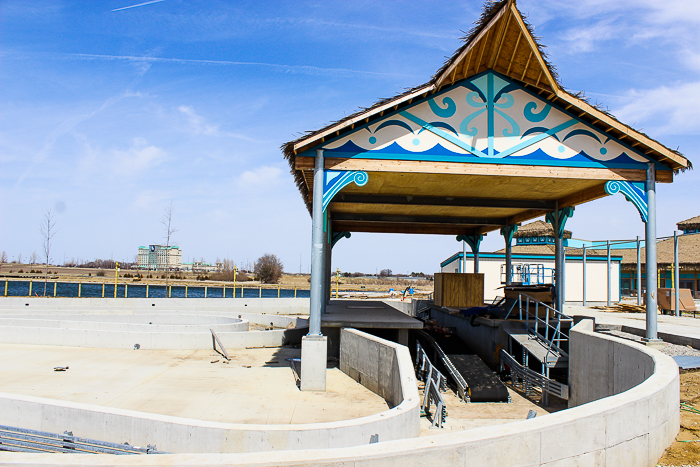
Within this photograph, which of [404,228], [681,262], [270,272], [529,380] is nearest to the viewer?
[529,380]

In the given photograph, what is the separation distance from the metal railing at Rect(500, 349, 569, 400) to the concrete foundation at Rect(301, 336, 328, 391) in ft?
16.8

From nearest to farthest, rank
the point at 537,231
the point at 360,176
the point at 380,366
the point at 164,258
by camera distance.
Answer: the point at 380,366, the point at 360,176, the point at 537,231, the point at 164,258

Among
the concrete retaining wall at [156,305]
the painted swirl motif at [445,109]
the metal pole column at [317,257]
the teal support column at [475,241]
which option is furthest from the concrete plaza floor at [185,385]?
the teal support column at [475,241]

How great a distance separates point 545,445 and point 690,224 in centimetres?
5287

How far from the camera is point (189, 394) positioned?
9.50 m

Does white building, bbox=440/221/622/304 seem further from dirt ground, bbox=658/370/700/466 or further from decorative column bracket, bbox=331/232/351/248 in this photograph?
→ dirt ground, bbox=658/370/700/466

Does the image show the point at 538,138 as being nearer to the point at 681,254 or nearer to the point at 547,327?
the point at 547,327

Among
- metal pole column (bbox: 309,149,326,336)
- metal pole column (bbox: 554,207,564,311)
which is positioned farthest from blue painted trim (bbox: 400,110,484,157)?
metal pole column (bbox: 554,207,564,311)

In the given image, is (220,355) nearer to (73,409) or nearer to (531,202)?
(73,409)

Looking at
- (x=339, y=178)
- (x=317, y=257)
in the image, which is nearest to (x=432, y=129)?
(x=339, y=178)

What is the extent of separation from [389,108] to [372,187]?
3.80 m

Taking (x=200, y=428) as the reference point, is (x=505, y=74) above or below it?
above

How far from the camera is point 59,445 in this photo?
6.19 meters

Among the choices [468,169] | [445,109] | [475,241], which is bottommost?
[475,241]
